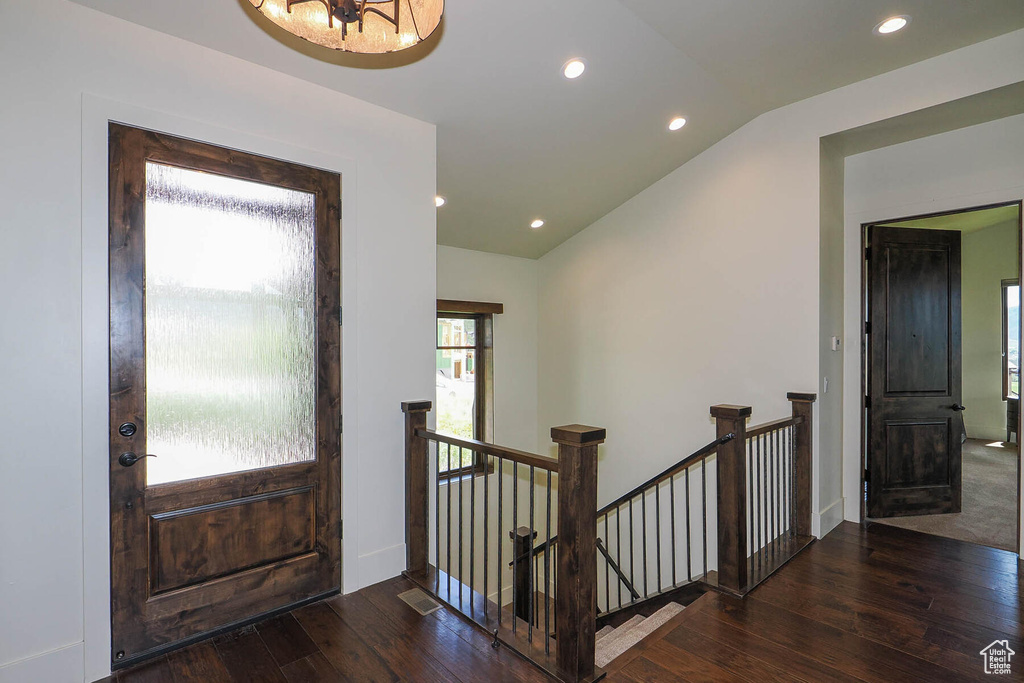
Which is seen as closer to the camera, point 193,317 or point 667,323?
point 193,317

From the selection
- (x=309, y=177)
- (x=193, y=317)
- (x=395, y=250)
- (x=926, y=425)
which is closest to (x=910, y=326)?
(x=926, y=425)

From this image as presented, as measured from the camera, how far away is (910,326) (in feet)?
13.3

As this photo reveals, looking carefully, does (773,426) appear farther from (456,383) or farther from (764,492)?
(456,383)

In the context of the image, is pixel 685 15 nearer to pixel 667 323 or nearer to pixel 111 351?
pixel 667 323

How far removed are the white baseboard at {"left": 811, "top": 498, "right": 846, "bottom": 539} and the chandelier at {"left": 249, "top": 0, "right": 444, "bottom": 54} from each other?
13.0 feet

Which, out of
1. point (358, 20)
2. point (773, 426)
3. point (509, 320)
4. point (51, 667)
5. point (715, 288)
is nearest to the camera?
point (358, 20)

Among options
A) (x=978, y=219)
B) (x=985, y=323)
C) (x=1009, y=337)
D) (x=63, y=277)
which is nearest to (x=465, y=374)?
(x=63, y=277)

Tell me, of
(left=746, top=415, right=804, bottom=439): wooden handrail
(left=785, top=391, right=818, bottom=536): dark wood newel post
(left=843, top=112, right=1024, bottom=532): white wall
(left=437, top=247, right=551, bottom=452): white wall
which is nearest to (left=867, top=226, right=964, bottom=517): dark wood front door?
(left=843, top=112, right=1024, bottom=532): white wall

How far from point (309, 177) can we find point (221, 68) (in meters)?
0.61

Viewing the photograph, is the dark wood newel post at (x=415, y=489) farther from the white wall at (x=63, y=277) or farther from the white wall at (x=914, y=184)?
the white wall at (x=914, y=184)

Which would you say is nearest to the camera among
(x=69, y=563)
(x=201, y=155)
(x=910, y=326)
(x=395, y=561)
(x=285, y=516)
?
(x=69, y=563)

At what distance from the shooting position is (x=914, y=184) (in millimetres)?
3729

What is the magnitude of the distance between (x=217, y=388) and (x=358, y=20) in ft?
5.95

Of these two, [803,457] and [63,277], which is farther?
[803,457]
